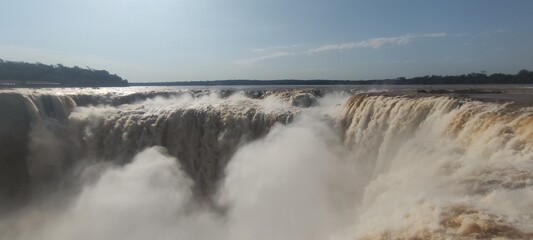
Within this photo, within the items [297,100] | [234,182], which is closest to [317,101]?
[297,100]

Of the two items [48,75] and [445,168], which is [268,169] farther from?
[48,75]

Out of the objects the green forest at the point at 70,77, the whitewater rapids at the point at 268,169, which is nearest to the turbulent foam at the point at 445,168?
the whitewater rapids at the point at 268,169

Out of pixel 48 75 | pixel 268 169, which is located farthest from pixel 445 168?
pixel 48 75

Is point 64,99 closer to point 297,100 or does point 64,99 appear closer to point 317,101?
point 297,100

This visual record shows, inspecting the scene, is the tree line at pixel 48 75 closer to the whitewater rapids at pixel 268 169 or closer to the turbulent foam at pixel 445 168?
the whitewater rapids at pixel 268 169

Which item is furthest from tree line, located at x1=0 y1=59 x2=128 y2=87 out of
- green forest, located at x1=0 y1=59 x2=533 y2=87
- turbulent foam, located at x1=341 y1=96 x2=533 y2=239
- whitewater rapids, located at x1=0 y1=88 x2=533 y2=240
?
turbulent foam, located at x1=341 y1=96 x2=533 y2=239

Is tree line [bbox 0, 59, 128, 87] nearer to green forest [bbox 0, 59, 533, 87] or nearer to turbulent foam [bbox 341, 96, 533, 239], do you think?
green forest [bbox 0, 59, 533, 87]
